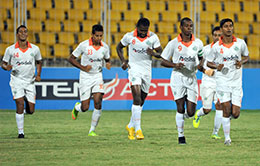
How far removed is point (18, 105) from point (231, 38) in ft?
14.3

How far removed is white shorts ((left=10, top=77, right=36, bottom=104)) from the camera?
10477mm

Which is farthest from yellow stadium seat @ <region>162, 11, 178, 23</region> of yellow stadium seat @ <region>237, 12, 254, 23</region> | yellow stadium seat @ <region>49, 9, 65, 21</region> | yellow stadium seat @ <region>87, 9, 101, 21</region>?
yellow stadium seat @ <region>49, 9, 65, 21</region>

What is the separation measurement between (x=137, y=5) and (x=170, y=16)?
1.27 m

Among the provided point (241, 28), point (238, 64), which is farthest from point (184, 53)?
point (241, 28)

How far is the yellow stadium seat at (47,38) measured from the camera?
58.4 ft

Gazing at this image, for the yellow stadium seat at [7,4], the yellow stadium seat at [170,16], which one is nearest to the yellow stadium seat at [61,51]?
the yellow stadium seat at [7,4]

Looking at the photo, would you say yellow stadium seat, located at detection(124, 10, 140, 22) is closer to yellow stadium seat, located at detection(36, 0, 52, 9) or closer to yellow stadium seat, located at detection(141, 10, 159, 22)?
yellow stadium seat, located at detection(141, 10, 159, 22)

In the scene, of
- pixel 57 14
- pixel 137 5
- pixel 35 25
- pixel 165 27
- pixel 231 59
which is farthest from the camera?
pixel 137 5

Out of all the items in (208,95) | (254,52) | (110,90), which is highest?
(254,52)

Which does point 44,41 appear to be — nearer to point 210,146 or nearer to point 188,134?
point 188,134

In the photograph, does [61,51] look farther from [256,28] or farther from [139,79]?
[139,79]

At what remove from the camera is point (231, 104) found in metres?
8.97

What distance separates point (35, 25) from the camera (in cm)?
1777

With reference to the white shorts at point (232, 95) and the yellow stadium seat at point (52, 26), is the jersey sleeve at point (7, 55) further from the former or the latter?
the yellow stadium seat at point (52, 26)
